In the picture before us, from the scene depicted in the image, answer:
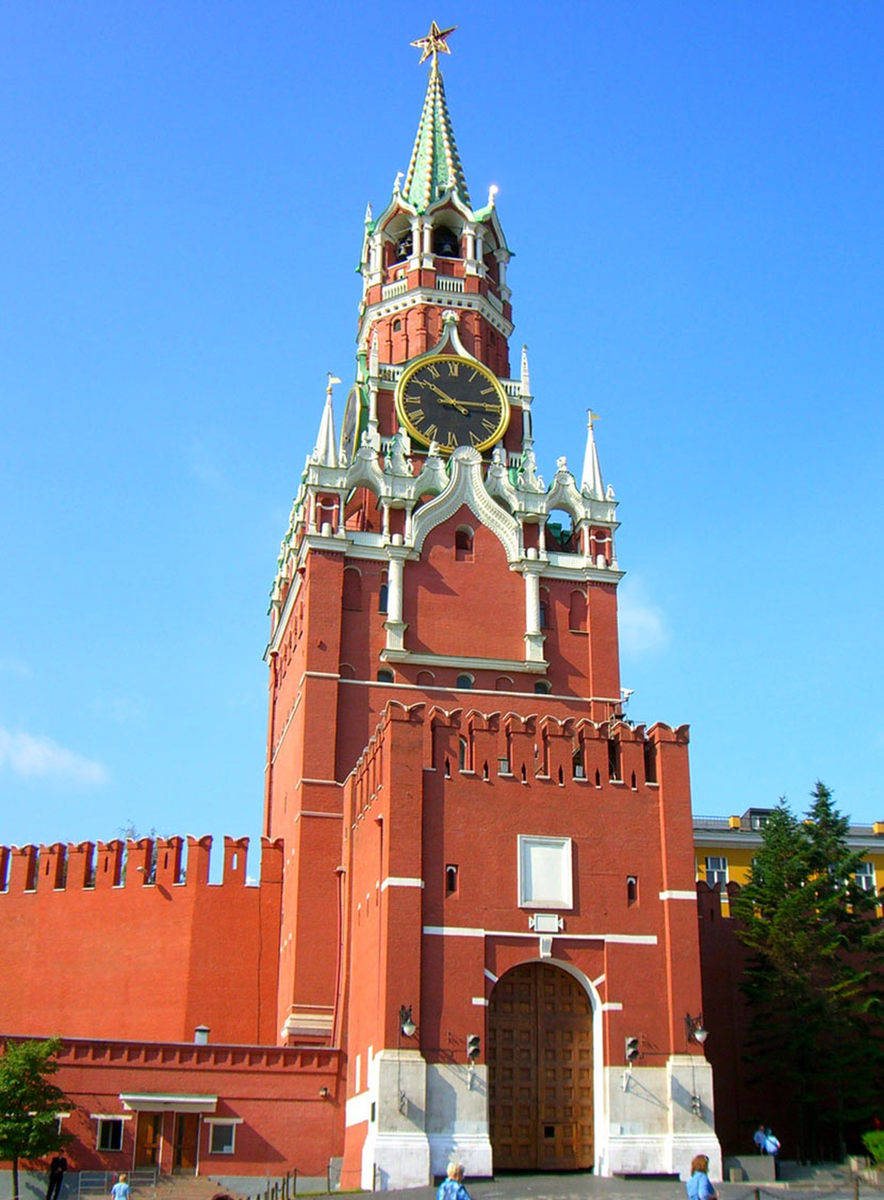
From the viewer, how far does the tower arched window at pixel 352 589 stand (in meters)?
42.9

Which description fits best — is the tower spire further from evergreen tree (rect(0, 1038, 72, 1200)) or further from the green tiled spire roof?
evergreen tree (rect(0, 1038, 72, 1200))

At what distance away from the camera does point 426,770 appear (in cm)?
3234

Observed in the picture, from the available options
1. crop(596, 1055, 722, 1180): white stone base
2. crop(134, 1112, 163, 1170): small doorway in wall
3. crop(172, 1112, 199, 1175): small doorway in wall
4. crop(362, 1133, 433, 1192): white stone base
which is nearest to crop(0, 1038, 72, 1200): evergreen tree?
crop(134, 1112, 163, 1170): small doorway in wall

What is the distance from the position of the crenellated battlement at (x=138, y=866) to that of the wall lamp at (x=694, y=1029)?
14259 mm

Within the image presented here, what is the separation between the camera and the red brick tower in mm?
30906

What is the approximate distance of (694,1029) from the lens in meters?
31.8

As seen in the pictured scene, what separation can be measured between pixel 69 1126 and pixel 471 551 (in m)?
20.1

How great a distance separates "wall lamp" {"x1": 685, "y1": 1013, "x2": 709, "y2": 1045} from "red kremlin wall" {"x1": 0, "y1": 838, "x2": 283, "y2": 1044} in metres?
13.2

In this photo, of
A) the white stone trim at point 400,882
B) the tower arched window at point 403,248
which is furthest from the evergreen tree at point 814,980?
the tower arched window at point 403,248

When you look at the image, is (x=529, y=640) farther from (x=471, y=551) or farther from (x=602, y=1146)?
(x=602, y=1146)

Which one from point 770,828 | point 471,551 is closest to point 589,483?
point 471,551

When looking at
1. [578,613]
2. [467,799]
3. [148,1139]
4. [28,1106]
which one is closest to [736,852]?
[578,613]

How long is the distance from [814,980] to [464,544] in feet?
52.9

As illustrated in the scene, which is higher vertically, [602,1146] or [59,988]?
[59,988]
